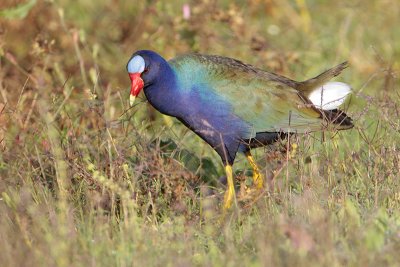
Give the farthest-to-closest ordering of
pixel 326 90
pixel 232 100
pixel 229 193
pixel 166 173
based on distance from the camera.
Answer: pixel 326 90 < pixel 232 100 < pixel 229 193 < pixel 166 173

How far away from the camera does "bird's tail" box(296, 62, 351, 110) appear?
4789 millimetres

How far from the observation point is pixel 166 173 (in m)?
4.11

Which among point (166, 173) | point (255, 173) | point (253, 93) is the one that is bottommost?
point (255, 173)

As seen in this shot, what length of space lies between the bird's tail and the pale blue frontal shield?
0.88m

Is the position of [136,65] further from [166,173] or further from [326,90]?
[326,90]

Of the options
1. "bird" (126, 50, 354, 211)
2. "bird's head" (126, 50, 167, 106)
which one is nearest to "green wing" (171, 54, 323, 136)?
"bird" (126, 50, 354, 211)

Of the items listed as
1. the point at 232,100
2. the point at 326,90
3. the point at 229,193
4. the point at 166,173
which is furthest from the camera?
the point at 326,90

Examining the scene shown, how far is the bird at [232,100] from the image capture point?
4641 millimetres

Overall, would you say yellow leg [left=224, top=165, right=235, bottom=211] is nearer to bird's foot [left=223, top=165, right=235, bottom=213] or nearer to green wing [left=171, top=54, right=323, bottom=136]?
bird's foot [left=223, top=165, right=235, bottom=213]

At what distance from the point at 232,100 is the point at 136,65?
1.73 ft

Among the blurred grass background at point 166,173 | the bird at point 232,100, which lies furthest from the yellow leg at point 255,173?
the blurred grass background at point 166,173

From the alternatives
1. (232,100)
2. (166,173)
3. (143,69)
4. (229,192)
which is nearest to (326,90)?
(232,100)

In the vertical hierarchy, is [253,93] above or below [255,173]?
above

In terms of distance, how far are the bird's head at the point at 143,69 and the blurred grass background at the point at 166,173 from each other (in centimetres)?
17
